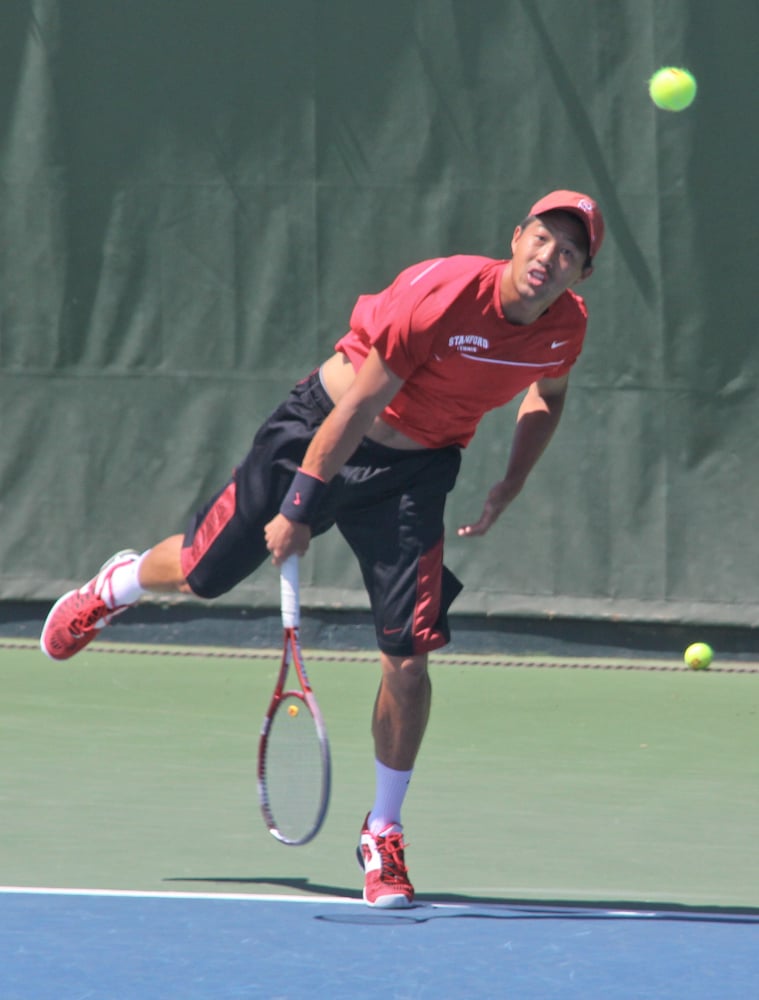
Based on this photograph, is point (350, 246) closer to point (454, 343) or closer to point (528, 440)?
point (528, 440)

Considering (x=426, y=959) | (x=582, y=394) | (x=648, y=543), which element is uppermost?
(x=582, y=394)

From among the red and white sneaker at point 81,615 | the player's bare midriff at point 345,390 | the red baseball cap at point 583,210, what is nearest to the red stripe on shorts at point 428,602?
the player's bare midriff at point 345,390

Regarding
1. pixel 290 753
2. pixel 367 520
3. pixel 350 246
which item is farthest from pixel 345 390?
pixel 350 246

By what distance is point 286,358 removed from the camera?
7.25 metres

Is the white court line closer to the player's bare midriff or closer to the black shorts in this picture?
the black shorts

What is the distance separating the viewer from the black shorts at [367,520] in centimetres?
430

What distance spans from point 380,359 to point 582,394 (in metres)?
3.06

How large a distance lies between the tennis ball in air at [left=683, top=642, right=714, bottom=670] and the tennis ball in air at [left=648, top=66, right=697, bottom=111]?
1833mm

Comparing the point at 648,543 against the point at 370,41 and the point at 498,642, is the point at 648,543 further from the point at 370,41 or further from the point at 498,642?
the point at 370,41

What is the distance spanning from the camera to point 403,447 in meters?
4.41

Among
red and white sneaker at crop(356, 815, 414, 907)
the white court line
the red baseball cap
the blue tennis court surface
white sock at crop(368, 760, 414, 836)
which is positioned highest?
the red baseball cap

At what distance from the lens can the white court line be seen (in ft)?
13.5

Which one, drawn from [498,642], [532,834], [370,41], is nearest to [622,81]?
[370,41]

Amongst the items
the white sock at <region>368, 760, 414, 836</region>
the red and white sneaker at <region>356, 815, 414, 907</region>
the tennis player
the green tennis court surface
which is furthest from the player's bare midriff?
the green tennis court surface
